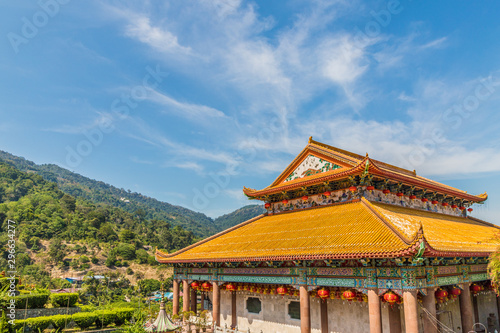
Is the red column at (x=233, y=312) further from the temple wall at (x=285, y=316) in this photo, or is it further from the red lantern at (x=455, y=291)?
the red lantern at (x=455, y=291)

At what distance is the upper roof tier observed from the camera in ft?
57.2

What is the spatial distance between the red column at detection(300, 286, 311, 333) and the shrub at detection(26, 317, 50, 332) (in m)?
17.8

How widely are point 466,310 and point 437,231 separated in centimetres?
342

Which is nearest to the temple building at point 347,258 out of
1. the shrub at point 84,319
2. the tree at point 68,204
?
the shrub at point 84,319

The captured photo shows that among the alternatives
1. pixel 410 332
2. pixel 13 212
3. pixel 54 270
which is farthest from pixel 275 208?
pixel 13 212

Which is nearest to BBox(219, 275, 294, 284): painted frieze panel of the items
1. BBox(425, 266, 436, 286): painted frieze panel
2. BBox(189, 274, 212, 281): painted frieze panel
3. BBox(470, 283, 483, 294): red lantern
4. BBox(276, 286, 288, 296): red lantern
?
BBox(276, 286, 288, 296): red lantern

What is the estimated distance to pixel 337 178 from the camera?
707 inches

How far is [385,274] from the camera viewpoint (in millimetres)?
12852

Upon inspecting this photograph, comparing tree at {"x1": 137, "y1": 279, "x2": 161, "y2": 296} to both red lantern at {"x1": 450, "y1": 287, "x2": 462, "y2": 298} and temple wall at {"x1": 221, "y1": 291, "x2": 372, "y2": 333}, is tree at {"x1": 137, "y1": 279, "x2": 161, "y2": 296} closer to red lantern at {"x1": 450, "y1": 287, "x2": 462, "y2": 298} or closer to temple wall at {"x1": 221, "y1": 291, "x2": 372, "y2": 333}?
temple wall at {"x1": 221, "y1": 291, "x2": 372, "y2": 333}

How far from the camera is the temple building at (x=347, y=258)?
12.8m

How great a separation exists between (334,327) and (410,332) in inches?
185

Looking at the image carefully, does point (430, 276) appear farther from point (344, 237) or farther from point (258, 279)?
point (258, 279)

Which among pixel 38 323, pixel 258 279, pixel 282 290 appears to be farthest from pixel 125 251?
pixel 282 290

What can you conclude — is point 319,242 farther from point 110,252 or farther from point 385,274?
point 110,252
